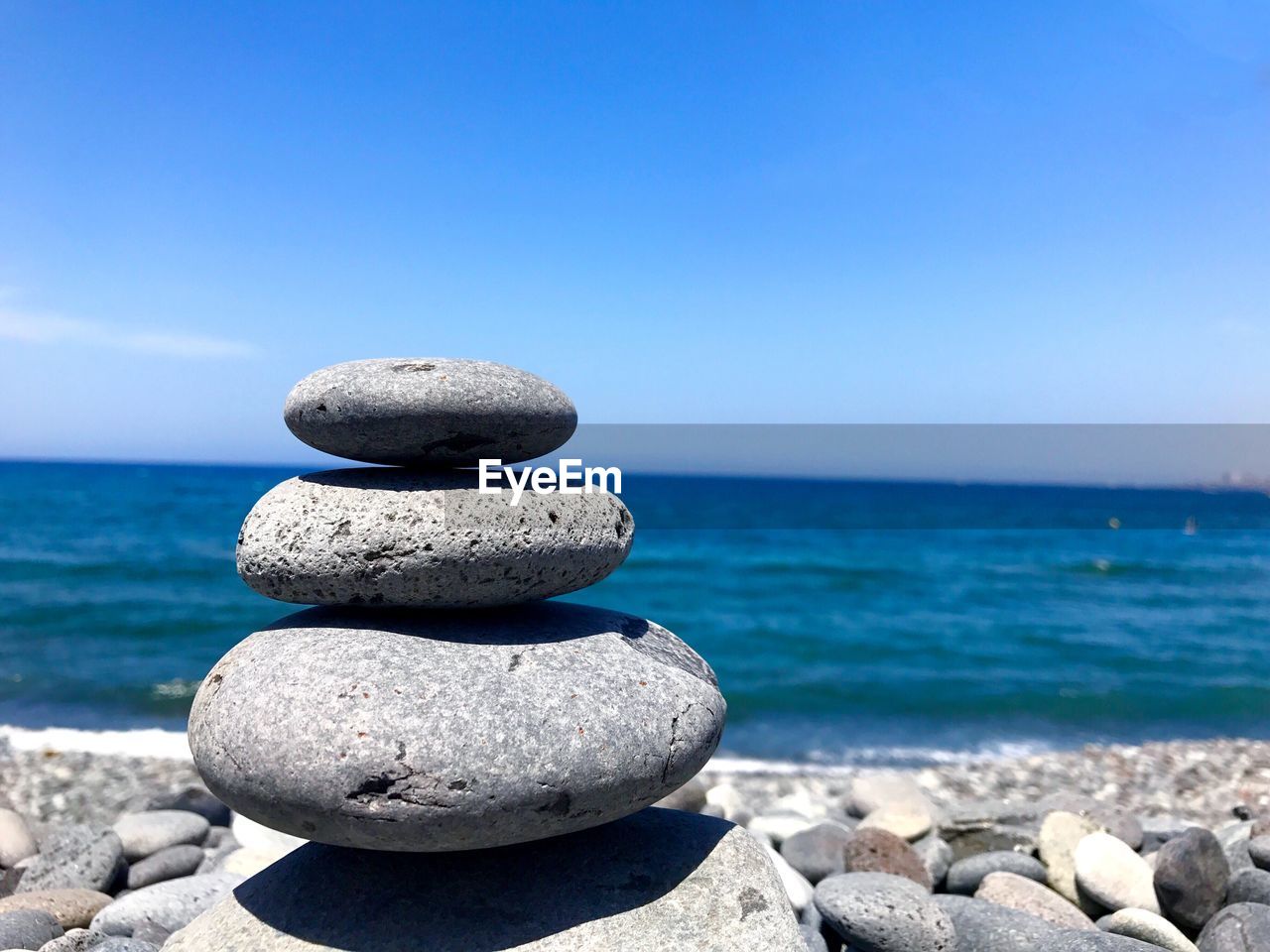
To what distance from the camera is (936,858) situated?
5836 mm

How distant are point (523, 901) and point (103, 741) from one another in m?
9.20

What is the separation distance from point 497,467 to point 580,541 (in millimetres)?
573

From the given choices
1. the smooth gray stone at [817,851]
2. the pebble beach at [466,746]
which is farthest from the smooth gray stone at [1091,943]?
the smooth gray stone at [817,851]

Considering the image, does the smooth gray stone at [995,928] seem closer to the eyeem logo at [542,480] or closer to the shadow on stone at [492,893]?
the shadow on stone at [492,893]

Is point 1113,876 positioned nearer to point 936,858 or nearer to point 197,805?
point 936,858

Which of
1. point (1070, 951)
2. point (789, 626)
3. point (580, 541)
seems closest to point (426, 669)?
point (580, 541)

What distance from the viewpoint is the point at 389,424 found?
3.44 meters

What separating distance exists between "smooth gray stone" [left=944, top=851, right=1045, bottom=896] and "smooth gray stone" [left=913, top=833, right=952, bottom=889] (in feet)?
0.24

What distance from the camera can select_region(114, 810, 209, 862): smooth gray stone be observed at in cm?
617

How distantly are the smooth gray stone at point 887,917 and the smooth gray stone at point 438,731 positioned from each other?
4.98 feet

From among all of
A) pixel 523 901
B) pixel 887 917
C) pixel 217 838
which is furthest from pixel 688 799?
pixel 523 901

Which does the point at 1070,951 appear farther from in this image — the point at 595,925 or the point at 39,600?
the point at 39,600

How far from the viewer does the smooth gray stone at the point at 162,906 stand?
4.68 metres

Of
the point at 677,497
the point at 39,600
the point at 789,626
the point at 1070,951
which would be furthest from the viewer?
the point at 677,497
